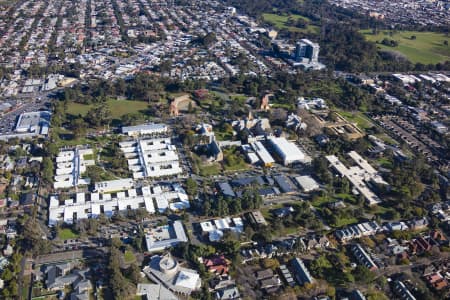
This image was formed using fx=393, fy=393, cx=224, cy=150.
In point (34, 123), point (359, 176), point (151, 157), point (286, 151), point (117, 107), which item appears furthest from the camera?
point (117, 107)

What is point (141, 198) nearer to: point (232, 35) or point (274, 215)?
point (274, 215)

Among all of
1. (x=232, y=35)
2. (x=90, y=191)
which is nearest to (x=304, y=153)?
(x=90, y=191)

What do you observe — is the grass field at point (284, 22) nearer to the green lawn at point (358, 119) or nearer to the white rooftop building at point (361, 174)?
the green lawn at point (358, 119)

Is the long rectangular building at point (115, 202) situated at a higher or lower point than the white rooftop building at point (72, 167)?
lower

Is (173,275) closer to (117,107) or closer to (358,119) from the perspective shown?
(117,107)

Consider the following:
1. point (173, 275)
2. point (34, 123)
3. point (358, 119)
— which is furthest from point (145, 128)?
point (358, 119)

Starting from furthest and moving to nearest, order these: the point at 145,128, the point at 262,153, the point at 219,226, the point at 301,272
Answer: the point at 145,128 < the point at 262,153 < the point at 219,226 < the point at 301,272

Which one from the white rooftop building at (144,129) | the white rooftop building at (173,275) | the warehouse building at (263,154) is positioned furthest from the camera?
the white rooftop building at (144,129)

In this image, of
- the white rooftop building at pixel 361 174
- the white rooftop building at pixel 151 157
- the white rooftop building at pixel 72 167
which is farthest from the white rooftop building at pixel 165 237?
the white rooftop building at pixel 361 174
